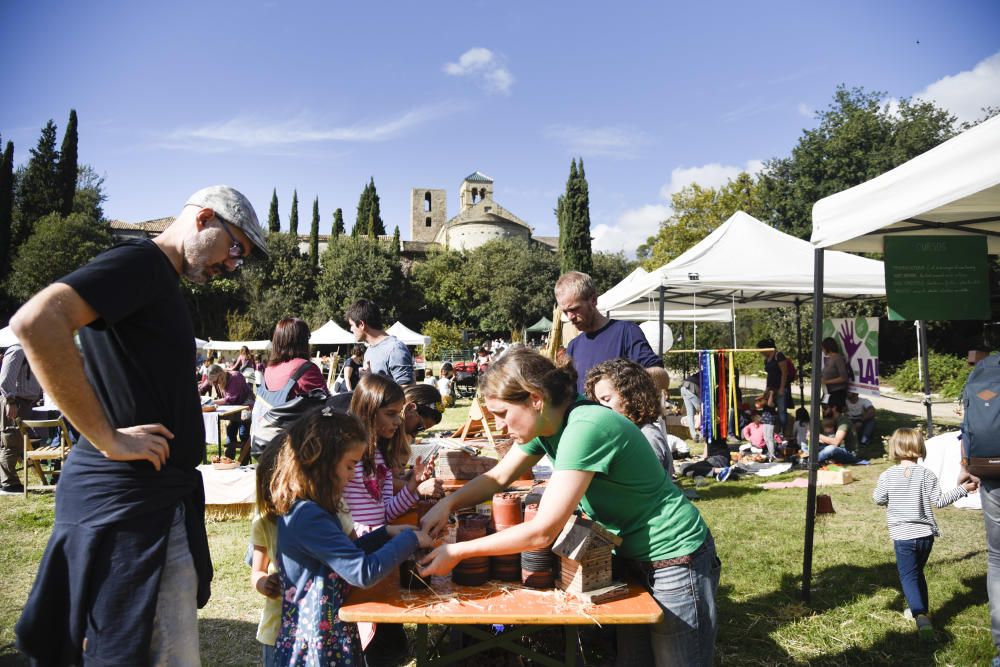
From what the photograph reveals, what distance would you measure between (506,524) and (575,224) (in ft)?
142

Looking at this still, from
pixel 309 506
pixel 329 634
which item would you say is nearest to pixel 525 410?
pixel 309 506

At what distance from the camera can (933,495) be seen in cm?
352

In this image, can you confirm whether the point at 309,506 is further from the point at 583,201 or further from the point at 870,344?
the point at 583,201

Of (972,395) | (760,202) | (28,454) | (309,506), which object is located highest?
(760,202)

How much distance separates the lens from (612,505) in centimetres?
198

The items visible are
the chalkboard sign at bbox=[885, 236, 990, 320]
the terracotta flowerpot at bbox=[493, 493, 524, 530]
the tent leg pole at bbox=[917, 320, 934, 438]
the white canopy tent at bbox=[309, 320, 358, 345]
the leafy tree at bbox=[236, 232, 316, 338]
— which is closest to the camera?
the terracotta flowerpot at bbox=[493, 493, 524, 530]

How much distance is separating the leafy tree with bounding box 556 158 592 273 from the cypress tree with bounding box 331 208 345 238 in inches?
898

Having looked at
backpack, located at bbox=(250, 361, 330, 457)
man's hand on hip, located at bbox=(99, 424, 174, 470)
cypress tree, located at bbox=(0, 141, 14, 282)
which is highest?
cypress tree, located at bbox=(0, 141, 14, 282)

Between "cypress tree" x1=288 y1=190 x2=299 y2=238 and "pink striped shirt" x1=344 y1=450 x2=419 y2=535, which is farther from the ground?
"cypress tree" x1=288 y1=190 x2=299 y2=238

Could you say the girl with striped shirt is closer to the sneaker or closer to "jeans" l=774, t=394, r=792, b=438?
the sneaker

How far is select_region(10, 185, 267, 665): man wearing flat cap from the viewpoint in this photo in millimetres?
1525

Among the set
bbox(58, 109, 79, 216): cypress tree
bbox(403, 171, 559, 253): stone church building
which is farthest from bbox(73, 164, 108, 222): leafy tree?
bbox(403, 171, 559, 253): stone church building

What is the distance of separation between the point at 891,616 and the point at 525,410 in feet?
10.8

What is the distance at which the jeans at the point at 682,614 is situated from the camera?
1.94 meters
